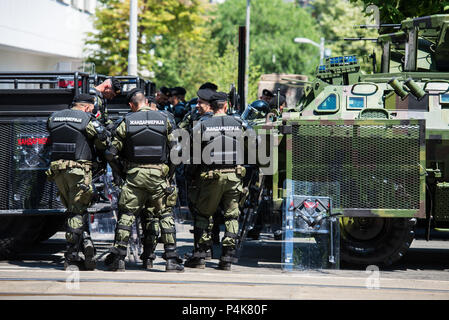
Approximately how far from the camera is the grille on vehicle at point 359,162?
962cm

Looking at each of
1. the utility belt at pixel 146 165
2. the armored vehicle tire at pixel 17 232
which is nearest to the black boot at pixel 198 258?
the utility belt at pixel 146 165

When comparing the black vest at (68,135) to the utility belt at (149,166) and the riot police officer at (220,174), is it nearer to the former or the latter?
the utility belt at (149,166)

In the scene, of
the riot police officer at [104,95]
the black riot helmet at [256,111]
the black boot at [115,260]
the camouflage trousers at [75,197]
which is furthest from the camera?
the black riot helmet at [256,111]

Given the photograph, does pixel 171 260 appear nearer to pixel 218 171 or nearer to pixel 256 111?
pixel 218 171

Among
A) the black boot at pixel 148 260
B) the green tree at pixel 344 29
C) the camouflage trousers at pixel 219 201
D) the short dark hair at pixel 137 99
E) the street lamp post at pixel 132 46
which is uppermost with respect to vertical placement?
the green tree at pixel 344 29

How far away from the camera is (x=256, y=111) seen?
1230cm

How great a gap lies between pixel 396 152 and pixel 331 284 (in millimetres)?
2028

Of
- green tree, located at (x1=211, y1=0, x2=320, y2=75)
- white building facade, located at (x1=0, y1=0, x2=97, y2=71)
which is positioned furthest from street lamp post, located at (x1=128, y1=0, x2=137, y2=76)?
green tree, located at (x1=211, y1=0, x2=320, y2=75)

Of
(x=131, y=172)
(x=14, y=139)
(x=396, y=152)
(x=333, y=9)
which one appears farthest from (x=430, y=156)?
(x=333, y=9)

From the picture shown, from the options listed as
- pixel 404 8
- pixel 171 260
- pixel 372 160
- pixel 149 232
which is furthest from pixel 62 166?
pixel 404 8

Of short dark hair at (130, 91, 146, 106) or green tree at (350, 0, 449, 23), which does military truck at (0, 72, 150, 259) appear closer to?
short dark hair at (130, 91, 146, 106)

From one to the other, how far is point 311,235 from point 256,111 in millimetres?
3165

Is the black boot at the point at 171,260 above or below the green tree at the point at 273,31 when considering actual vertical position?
below

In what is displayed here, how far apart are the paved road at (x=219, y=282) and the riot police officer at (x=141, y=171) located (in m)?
0.30
